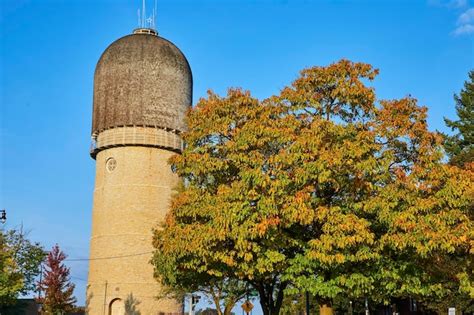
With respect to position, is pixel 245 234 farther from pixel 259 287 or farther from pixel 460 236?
pixel 259 287

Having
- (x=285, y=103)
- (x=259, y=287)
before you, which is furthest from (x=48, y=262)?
(x=285, y=103)

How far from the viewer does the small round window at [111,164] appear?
38.5 meters

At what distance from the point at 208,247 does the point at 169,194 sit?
70.7ft

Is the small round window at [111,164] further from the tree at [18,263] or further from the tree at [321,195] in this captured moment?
the tree at [321,195]

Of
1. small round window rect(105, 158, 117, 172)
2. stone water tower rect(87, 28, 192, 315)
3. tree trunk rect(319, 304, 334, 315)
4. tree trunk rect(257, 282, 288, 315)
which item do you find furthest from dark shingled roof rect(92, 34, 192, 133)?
tree trunk rect(319, 304, 334, 315)

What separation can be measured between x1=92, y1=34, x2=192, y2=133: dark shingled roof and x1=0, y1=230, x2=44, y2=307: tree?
9914 millimetres

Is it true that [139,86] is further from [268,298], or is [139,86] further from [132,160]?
[268,298]

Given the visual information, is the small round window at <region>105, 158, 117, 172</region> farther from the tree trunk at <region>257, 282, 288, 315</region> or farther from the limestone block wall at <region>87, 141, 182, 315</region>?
the tree trunk at <region>257, 282, 288, 315</region>

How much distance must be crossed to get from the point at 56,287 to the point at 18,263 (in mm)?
17931

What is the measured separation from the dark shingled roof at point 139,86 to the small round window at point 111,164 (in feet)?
7.11

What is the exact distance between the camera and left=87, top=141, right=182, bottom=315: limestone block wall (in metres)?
36.3

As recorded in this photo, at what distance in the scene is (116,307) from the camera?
36531 mm

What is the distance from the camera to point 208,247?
56.3 feet

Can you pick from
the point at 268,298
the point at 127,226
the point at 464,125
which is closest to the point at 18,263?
the point at 127,226
